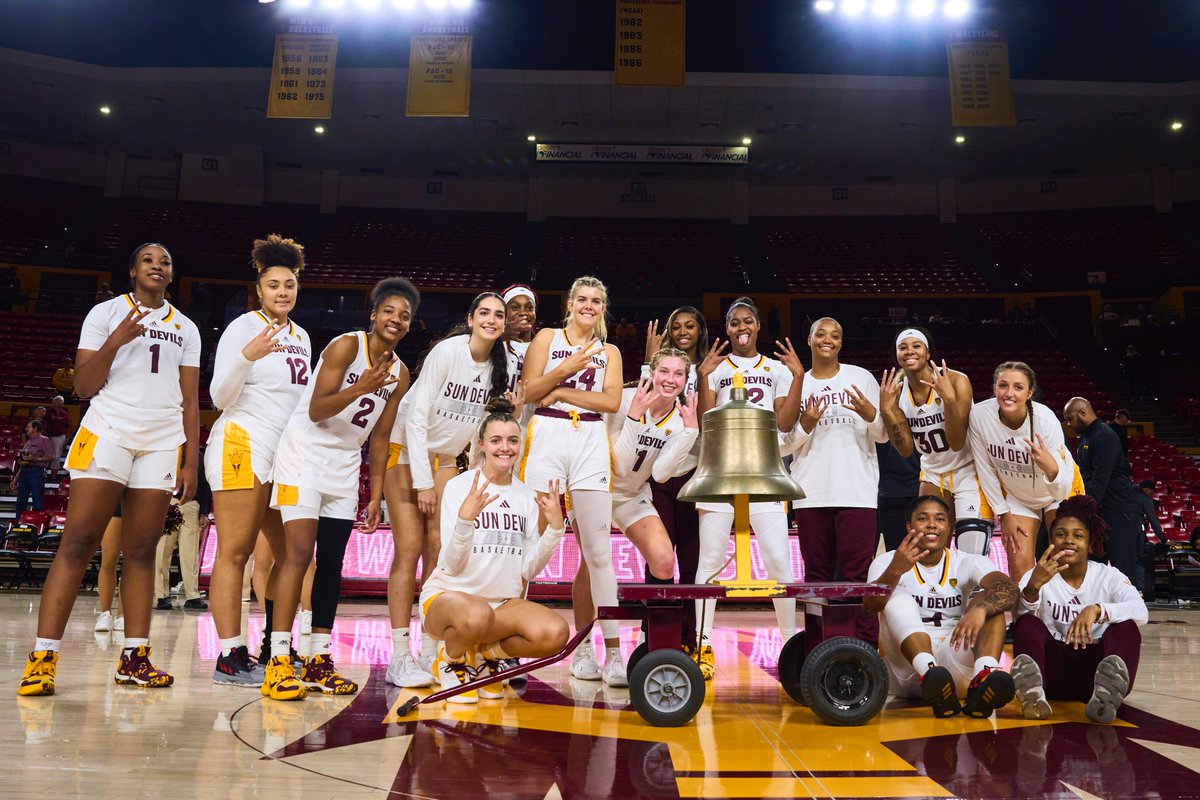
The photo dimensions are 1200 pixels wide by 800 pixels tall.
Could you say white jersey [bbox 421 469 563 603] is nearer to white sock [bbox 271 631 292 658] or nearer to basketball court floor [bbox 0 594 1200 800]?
basketball court floor [bbox 0 594 1200 800]

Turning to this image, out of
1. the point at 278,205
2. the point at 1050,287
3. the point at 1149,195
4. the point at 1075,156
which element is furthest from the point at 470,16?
the point at 1149,195

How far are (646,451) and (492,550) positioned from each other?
1.03 meters

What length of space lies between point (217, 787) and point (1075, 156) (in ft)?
86.2

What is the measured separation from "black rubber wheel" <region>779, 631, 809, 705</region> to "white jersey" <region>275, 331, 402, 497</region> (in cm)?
213

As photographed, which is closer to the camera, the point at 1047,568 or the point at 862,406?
the point at 1047,568

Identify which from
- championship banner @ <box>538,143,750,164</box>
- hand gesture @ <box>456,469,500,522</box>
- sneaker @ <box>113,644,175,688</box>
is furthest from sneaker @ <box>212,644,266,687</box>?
championship banner @ <box>538,143,750,164</box>

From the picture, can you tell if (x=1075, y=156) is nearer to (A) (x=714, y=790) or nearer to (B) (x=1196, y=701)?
(B) (x=1196, y=701)

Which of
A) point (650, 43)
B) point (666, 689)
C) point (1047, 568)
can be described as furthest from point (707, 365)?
point (650, 43)

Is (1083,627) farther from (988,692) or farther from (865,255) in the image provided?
(865,255)

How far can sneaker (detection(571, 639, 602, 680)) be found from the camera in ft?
15.6

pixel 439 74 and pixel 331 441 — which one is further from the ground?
pixel 439 74

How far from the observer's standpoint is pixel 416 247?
24.6 meters

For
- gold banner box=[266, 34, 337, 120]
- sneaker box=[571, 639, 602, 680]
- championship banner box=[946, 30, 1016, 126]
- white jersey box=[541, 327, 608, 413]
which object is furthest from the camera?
championship banner box=[946, 30, 1016, 126]

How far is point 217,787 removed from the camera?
2543 mm
